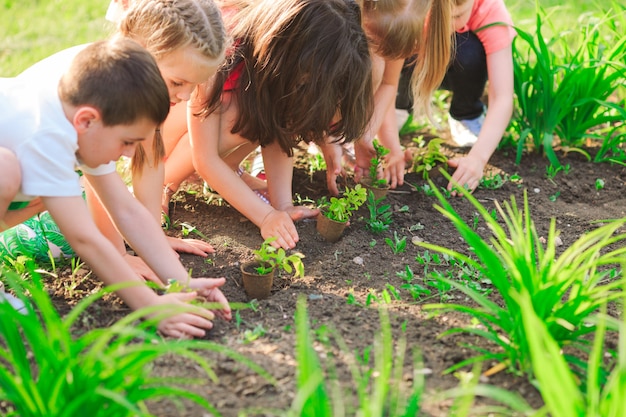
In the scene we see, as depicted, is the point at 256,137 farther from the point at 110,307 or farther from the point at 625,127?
the point at 625,127

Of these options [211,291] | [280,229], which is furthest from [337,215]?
[211,291]

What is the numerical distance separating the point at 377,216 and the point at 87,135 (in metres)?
1.35

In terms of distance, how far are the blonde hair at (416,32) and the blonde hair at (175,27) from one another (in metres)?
0.64

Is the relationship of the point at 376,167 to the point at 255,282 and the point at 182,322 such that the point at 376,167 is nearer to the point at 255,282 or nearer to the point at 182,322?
the point at 255,282

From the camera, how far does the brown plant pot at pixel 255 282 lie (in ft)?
7.59

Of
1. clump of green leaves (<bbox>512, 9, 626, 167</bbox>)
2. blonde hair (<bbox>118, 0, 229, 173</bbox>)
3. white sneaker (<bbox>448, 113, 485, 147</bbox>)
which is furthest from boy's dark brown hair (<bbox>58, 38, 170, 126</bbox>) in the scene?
white sneaker (<bbox>448, 113, 485, 147</bbox>)

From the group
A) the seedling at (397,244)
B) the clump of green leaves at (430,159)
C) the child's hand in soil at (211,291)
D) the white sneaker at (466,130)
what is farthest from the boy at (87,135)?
the white sneaker at (466,130)

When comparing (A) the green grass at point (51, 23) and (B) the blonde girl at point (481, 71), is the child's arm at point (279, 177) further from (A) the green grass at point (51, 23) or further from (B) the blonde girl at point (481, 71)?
(A) the green grass at point (51, 23)

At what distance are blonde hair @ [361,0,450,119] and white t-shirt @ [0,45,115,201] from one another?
48.8 inches

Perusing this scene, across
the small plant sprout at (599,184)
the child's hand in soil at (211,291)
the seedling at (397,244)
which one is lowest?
the small plant sprout at (599,184)

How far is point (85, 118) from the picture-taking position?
6.20 feet

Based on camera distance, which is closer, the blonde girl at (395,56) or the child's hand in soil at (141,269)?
the child's hand in soil at (141,269)

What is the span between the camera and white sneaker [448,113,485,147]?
3.68 m

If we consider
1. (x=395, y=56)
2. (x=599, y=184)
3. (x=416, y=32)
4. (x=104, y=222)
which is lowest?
(x=599, y=184)
